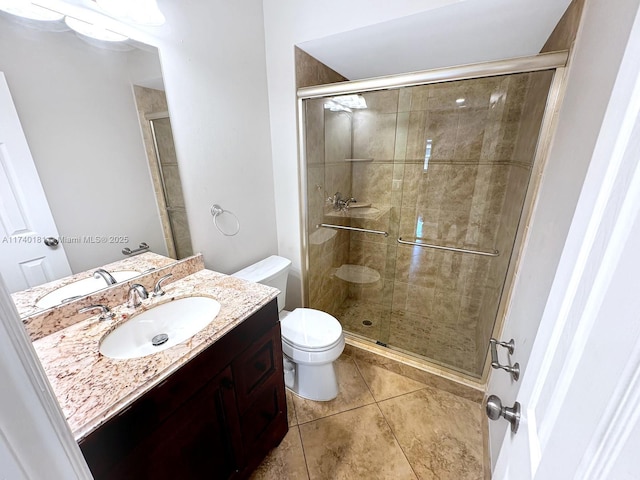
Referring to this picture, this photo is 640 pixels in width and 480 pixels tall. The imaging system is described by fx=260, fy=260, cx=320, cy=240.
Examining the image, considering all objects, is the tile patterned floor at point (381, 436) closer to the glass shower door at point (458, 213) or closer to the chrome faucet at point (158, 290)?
the glass shower door at point (458, 213)

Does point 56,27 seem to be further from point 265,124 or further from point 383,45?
point 383,45

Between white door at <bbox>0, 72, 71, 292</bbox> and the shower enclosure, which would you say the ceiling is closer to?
the shower enclosure

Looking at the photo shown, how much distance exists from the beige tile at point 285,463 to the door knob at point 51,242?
1325 mm

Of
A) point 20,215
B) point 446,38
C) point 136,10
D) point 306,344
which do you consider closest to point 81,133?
point 20,215

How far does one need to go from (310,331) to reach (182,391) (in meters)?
0.85

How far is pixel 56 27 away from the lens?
87 cm

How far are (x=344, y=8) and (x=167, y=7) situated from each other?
85 cm

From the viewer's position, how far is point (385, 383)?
176 centimetres

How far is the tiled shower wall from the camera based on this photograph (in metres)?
1.85

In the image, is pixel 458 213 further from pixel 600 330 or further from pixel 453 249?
pixel 600 330

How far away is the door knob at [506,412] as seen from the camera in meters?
0.58

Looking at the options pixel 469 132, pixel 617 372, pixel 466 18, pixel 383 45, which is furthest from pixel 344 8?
pixel 617 372

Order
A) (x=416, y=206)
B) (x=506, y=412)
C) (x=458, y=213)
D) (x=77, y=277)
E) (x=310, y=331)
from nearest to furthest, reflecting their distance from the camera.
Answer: (x=506, y=412) < (x=77, y=277) < (x=310, y=331) < (x=458, y=213) < (x=416, y=206)

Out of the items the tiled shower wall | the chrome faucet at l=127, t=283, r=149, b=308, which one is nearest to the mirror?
the chrome faucet at l=127, t=283, r=149, b=308
